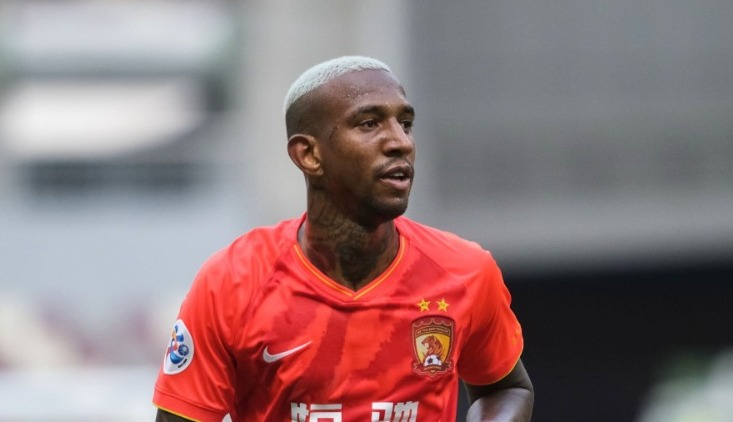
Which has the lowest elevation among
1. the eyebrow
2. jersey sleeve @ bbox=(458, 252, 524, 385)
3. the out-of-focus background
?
the out-of-focus background

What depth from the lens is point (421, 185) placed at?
13.1m

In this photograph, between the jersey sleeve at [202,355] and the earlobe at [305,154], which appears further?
the earlobe at [305,154]

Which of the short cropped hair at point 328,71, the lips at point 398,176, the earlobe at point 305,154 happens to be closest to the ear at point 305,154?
the earlobe at point 305,154

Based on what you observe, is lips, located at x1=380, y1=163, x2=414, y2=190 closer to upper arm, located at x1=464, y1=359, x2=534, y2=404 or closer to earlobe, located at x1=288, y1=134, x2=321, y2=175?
earlobe, located at x1=288, y1=134, x2=321, y2=175

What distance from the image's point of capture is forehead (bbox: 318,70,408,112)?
4254 millimetres

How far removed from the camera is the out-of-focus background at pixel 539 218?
12.3 metres

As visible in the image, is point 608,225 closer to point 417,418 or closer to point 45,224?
point 45,224

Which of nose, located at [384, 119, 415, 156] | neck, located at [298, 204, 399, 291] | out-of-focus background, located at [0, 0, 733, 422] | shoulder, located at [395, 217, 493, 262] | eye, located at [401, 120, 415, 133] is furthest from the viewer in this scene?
out-of-focus background, located at [0, 0, 733, 422]

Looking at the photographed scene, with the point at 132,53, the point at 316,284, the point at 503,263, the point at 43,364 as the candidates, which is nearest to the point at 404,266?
the point at 316,284

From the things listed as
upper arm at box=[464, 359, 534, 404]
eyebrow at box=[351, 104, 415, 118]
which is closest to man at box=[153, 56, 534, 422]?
eyebrow at box=[351, 104, 415, 118]

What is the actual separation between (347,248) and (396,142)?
1.31ft

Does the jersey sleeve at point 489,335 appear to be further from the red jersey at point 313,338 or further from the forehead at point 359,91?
the forehead at point 359,91

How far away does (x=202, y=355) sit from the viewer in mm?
4250

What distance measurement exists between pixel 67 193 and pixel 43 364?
8.45 ft
